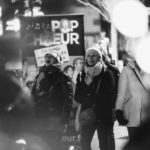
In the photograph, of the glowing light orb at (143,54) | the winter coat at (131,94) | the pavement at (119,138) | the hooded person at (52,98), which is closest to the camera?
the glowing light orb at (143,54)

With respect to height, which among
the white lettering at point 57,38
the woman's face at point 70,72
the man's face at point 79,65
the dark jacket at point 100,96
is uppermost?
the white lettering at point 57,38

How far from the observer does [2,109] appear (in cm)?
447

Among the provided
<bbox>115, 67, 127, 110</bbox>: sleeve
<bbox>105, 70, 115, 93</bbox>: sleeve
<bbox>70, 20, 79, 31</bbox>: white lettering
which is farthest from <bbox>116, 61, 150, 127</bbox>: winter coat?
<bbox>70, 20, 79, 31</bbox>: white lettering

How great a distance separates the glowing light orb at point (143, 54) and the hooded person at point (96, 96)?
1032 mm

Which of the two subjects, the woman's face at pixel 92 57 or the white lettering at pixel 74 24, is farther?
the white lettering at pixel 74 24

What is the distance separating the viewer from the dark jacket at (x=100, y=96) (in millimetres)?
6051

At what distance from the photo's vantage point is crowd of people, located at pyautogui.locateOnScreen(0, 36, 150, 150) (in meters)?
5.16

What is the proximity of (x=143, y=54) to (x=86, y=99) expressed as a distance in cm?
152

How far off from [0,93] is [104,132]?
6.87ft

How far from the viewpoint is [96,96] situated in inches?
240

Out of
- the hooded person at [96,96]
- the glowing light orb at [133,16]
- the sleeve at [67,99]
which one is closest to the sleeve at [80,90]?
the hooded person at [96,96]

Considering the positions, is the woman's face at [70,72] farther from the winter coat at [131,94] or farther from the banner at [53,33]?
the winter coat at [131,94]

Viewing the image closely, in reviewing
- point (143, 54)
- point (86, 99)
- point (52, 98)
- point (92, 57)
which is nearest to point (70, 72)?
point (52, 98)

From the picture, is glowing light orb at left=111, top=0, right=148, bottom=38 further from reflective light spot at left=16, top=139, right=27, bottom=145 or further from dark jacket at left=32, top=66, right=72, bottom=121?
reflective light spot at left=16, top=139, right=27, bottom=145
